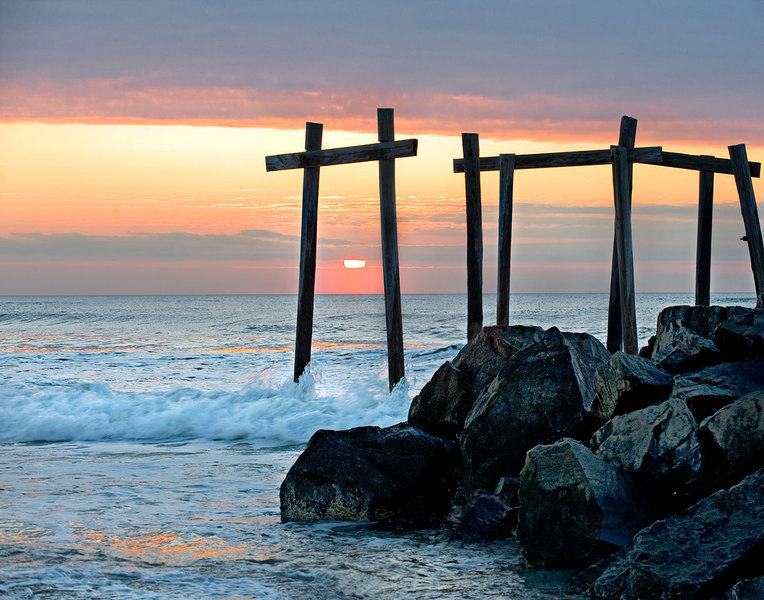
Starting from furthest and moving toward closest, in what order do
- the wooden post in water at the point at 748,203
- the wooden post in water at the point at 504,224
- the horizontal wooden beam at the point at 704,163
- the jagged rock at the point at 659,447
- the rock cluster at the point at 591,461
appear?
the horizontal wooden beam at the point at 704,163 → the wooden post in water at the point at 504,224 → the wooden post in water at the point at 748,203 → the jagged rock at the point at 659,447 → the rock cluster at the point at 591,461

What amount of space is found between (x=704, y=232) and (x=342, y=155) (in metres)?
5.54

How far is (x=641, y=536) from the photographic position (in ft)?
13.7

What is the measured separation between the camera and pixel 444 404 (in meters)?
6.93

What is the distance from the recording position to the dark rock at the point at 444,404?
6828 mm

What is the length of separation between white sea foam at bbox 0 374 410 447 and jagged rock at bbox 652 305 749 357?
389 centimetres

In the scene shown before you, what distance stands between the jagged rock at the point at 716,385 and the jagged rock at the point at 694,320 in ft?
5.35

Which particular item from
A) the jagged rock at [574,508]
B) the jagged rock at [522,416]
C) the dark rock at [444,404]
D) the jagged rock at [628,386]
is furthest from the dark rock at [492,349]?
the jagged rock at [574,508]

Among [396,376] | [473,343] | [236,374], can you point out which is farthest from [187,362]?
[473,343]

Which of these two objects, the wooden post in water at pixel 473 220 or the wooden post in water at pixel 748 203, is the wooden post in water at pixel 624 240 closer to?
the wooden post in water at pixel 748 203

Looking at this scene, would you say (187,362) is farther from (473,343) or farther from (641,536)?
(641,536)

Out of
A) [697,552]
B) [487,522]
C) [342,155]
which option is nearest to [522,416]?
[487,522]

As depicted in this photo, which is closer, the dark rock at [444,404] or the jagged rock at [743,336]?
the jagged rock at [743,336]

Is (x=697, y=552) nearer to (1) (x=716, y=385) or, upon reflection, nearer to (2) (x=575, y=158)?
(1) (x=716, y=385)

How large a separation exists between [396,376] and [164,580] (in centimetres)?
609
